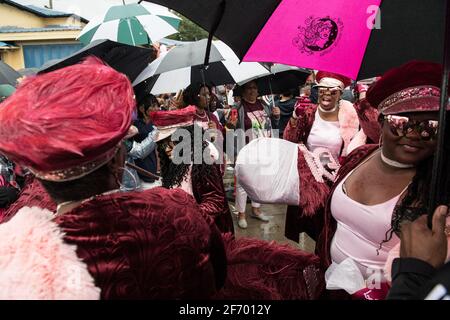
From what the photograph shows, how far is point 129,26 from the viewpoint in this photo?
476 centimetres

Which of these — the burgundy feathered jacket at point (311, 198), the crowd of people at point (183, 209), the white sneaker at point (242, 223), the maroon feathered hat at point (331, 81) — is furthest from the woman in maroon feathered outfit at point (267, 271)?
the white sneaker at point (242, 223)

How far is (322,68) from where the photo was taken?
2.07m

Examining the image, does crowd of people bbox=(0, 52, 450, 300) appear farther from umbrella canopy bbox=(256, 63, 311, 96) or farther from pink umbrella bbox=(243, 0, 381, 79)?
umbrella canopy bbox=(256, 63, 311, 96)

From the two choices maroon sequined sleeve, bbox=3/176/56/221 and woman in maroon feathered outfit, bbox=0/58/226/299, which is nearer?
woman in maroon feathered outfit, bbox=0/58/226/299

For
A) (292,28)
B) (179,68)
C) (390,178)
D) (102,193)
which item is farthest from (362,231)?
(179,68)

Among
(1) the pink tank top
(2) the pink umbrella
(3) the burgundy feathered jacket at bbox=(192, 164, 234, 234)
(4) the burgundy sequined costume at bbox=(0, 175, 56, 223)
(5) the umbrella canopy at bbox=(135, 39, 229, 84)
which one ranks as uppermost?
(2) the pink umbrella

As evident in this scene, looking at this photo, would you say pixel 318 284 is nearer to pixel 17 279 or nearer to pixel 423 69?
pixel 423 69

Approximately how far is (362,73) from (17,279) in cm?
184

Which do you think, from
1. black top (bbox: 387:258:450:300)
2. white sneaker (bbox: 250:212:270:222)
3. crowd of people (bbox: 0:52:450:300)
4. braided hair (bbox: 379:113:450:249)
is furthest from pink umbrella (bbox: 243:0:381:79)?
white sneaker (bbox: 250:212:270:222)

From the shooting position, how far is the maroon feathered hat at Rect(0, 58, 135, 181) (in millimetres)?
998

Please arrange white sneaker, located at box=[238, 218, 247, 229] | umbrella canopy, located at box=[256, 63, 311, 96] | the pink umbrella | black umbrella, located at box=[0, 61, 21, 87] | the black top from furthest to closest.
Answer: umbrella canopy, located at box=[256, 63, 311, 96], white sneaker, located at box=[238, 218, 247, 229], black umbrella, located at box=[0, 61, 21, 87], the pink umbrella, the black top

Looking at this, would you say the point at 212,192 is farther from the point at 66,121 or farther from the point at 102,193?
the point at 66,121

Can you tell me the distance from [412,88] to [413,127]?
17 centimetres
